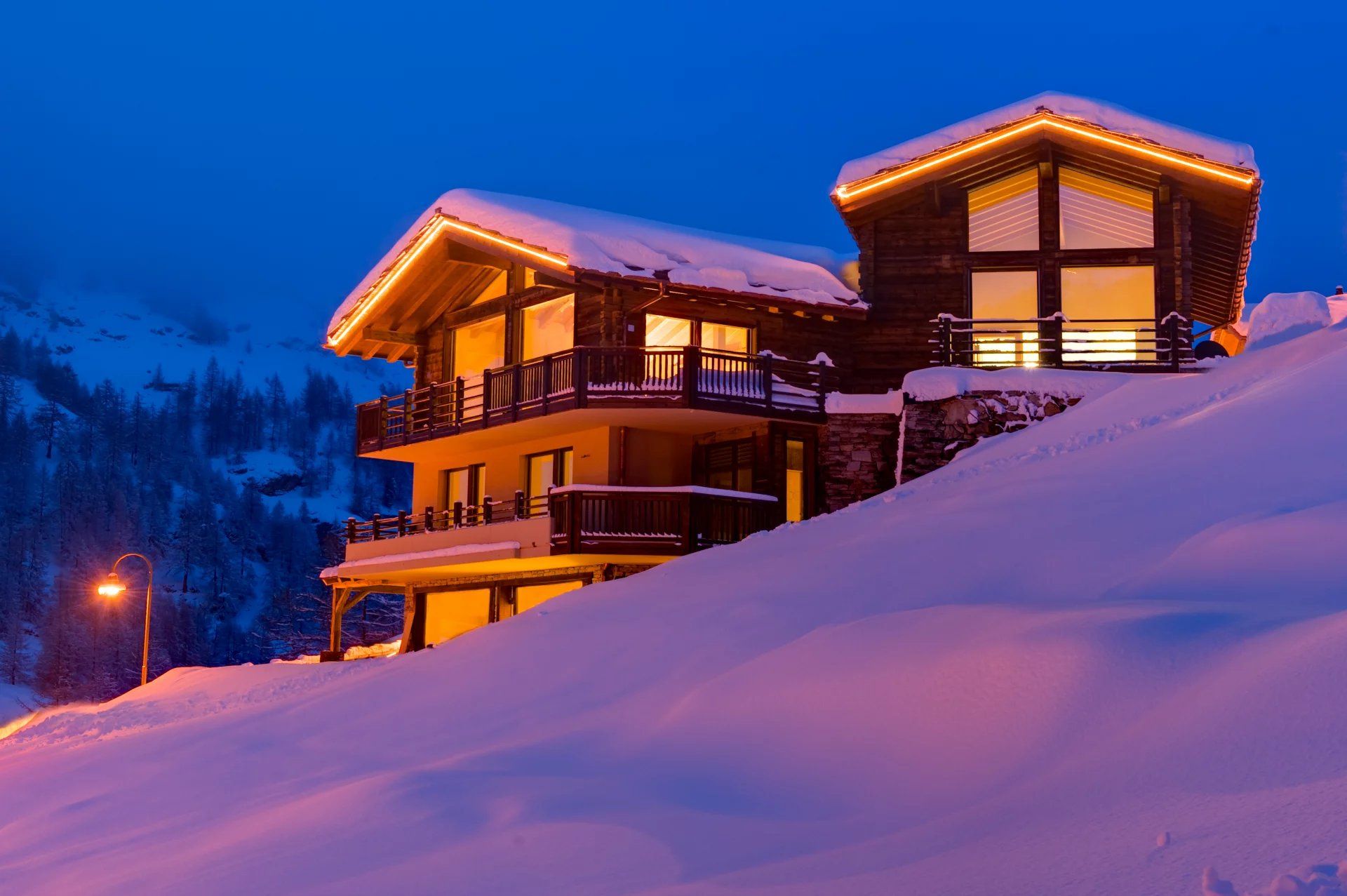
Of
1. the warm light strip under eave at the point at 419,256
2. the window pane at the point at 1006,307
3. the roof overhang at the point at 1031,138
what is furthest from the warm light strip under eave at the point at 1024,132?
the warm light strip under eave at the point at 419,256

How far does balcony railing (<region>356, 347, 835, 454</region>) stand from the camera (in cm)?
2375

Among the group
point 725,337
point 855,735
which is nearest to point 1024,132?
point 725,337

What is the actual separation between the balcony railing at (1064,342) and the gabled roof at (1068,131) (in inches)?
120

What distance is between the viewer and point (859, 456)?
24.0m

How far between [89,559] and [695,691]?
96.4 meters

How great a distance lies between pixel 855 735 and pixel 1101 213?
21.0 meters

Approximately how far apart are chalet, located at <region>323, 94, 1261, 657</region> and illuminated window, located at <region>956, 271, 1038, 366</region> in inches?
2.1

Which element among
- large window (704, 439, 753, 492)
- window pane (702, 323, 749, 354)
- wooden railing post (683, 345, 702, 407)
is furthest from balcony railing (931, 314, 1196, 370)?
wooden railing post (683, 345, 702, 407)

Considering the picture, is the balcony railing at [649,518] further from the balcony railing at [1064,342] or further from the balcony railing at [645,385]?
the balcony railing at [1064,342]

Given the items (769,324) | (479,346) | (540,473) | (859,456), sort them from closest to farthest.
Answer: (859,456)
(769,324)
(540,473)
(479,346)

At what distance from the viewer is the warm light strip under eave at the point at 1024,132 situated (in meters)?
24.4

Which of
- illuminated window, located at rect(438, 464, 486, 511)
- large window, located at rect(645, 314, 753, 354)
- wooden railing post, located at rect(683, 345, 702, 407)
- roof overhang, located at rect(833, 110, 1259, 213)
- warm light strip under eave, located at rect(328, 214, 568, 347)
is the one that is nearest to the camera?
wooden railing post, located at rect(683, 345, 702, 407)

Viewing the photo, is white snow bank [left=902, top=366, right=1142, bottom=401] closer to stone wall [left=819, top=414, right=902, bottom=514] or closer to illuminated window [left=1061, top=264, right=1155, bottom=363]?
stone wall [left=819, top=414, right=902, bottom=514]

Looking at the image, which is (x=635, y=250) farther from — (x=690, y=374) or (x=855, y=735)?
(x=855, y=735)
